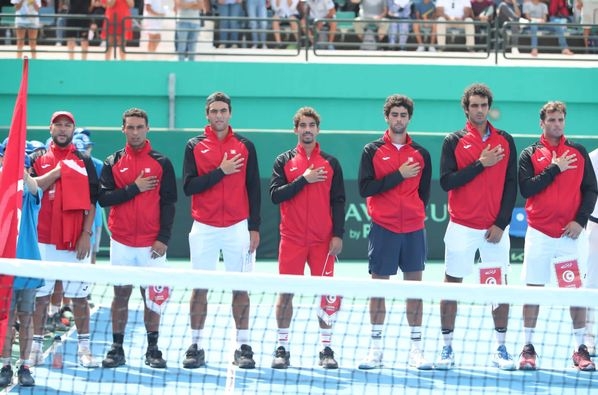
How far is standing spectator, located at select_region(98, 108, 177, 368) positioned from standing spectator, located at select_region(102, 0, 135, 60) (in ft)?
33.2

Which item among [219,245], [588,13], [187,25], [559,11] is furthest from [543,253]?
[559,11]

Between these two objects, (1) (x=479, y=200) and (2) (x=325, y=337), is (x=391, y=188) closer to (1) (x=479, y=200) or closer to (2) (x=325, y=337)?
(1) (x=479, y=200)

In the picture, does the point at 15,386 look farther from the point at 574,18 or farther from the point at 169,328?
the point at 574,18

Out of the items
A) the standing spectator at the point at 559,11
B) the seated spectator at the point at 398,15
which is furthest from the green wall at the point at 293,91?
the standing spectator at the point at 559,11

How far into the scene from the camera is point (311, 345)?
10844 millimetres

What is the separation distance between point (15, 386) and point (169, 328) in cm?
235

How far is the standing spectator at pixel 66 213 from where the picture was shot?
9.90 metres

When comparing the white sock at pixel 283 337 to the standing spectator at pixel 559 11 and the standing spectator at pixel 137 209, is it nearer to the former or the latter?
the standing spectator at pixel 137 209

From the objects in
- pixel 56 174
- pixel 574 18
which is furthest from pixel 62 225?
pixel 574 18

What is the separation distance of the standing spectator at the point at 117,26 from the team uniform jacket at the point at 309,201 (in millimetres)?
10308

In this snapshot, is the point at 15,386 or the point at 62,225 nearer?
the point at 15,386

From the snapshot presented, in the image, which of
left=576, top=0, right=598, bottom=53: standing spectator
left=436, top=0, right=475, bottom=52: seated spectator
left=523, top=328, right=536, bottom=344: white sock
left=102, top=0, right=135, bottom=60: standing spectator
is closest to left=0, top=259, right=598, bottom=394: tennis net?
left=523, top=328, right=536, bottom=344: white sock

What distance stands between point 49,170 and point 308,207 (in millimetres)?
2294

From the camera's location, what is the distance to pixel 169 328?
37.3 feet
